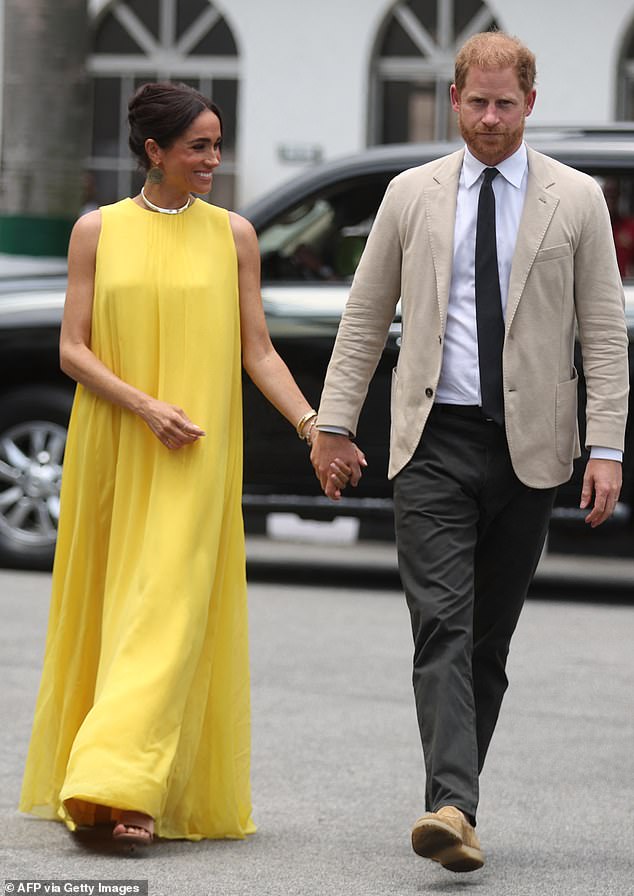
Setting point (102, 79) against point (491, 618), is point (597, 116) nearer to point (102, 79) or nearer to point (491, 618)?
point (102, 79)

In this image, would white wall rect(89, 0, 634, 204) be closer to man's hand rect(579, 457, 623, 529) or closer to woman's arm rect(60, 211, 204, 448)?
woman's arm rect(60, 211, 204, 448)

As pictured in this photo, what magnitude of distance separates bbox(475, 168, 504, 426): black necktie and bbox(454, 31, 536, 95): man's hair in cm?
38

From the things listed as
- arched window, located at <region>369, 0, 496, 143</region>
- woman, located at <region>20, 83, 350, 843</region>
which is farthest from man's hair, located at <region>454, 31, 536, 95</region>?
arched window, located at <region>369, 0, 496, 143</region>

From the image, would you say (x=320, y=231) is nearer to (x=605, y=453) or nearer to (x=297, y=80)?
(x=605, y=453)

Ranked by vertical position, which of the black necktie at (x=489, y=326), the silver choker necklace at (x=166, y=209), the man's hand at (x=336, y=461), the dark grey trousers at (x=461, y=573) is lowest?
the dark grey trousers at (x=461, y=573)

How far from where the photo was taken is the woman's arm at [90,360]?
4855 millimetres

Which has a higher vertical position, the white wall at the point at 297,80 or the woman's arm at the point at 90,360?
the white wall at the point at 297,80

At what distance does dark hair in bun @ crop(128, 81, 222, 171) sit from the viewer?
494cm

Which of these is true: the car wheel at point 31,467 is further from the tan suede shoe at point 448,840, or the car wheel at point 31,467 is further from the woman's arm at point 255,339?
the tan suede shoe at point 448,840

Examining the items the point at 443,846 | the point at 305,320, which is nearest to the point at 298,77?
the point at 305,320

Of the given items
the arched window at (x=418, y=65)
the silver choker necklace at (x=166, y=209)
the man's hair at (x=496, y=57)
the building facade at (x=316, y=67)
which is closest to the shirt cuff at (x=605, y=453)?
the man's hair at (x=496, y=57)

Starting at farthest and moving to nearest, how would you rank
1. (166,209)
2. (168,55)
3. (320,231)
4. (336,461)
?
(168,55)
(320,231)
(166,209)
(336,461)

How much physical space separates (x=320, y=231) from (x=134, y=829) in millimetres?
5199

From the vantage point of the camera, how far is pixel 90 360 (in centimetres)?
494
